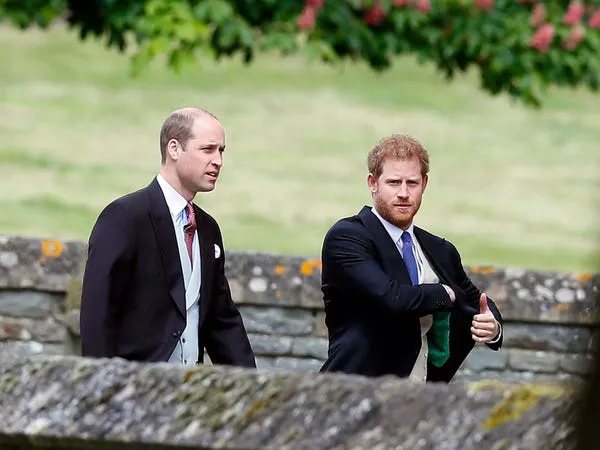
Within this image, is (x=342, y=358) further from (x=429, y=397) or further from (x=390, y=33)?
(x=390, y=33)

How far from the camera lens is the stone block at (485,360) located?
21.8ft

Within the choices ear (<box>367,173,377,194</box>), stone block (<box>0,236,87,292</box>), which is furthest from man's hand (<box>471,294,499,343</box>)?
stone block (<box>0,236,87,292</box>)

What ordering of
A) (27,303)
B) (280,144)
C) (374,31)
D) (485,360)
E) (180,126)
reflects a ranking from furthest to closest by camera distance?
(280,144) < (374,31) < (27,303) < (485,360) < (180,126)

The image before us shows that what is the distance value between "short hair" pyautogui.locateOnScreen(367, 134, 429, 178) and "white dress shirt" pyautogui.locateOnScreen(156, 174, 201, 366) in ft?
2.11

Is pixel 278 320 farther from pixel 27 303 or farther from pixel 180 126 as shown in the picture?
pixel 180 126

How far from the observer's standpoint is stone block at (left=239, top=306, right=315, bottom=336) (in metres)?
6.67

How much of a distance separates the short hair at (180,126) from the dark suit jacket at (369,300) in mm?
543

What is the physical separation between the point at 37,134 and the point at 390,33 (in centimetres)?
703

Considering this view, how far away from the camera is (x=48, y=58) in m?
18.2

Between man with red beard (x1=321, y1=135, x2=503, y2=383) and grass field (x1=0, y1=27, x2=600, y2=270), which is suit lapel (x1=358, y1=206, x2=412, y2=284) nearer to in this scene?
man with red beard (x1=321, y1=135, x2=503, y2=383)

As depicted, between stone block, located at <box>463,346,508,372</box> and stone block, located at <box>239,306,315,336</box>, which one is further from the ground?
stone block, located at <box>239,306,315,336</box>

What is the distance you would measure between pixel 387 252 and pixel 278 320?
2.19m

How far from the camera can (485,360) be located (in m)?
6.64

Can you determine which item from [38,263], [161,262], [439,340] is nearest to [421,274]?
[439,340]
